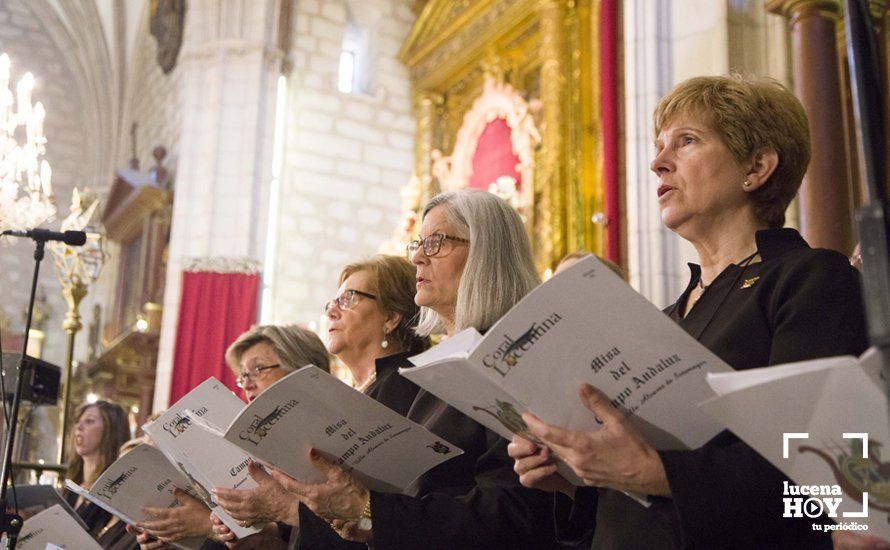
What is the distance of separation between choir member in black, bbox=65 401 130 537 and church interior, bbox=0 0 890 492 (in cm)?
52

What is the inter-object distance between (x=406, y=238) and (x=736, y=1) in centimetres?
354

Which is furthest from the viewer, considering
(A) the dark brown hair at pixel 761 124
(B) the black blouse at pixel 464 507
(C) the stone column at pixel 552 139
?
(C) the stone column at pixel 552 139

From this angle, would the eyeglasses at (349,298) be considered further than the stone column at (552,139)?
No

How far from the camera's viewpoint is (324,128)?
10633 millimetres

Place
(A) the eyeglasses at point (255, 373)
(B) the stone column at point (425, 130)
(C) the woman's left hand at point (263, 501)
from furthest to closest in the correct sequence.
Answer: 1. (B) the stone column at point (425, 130)
2. (A) the eyeglasses at point (255, 373)
3. (C) the woman's left hand at point (263, 501)

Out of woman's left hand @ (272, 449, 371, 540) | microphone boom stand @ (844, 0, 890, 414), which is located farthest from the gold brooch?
woman's left hand @ (272, 449, 371, 540)

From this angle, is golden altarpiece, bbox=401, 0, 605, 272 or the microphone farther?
golden altarpiece, bbox=401, 0, 605, 272

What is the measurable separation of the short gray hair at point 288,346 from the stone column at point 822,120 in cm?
249

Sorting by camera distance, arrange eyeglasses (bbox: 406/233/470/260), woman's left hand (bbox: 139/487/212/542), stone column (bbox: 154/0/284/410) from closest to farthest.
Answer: eyeglasses (bbox: 406/233/470/260)
woman's left hand (bbox: 139/487/212/542)
stone column (bbox: 154/0/284/410)

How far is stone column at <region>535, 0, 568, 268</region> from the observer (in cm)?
780

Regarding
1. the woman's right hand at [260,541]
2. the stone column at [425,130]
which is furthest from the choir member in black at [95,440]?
the stone column at [425,130]

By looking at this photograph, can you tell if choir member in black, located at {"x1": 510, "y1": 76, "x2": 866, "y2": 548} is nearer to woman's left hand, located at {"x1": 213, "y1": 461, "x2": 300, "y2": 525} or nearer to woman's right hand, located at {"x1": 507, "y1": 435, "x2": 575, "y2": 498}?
woman's right hand, located at {"x1": 507, "y1": 435, "x2": 575, "y2": 498}

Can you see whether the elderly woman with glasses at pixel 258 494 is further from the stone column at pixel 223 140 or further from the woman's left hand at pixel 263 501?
the stone column at pixel 223 140

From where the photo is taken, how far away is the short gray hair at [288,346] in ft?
11.5
